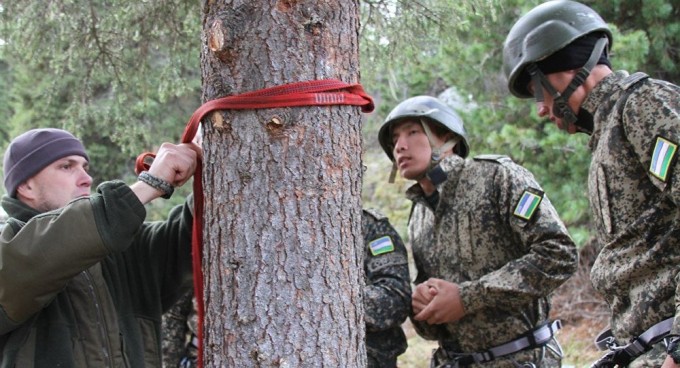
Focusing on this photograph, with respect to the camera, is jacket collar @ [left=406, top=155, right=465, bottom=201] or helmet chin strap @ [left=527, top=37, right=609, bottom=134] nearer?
helmet chin strap @ [left=527, top=37, right=609, bottom=134]

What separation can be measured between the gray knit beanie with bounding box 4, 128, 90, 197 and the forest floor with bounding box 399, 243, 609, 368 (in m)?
6.44

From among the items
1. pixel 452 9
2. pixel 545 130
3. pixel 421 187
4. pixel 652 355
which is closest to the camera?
pixel 652 355

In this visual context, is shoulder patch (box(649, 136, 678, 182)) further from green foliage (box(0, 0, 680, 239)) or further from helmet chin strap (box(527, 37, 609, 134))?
green foliage (box(0, 0, 680, 239))

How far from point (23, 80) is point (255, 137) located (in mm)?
13012

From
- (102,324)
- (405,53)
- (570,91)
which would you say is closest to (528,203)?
(570,91)

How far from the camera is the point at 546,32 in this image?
371cm

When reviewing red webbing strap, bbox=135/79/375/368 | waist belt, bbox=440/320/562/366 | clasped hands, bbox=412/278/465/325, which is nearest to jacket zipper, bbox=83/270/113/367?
red webbing strap, bbox=135/79/375/368

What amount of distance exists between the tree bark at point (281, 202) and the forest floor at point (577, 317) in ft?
21.2

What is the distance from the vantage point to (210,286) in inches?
97.6

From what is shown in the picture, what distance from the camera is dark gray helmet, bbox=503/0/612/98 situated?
3660 millimetres

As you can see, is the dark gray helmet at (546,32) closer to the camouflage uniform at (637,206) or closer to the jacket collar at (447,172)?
the camouflage uniform at (637,206)

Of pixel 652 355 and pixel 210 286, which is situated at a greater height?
pixel 210 286

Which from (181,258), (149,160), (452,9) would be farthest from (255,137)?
(452,9)

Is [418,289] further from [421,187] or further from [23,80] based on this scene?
[23,80]
